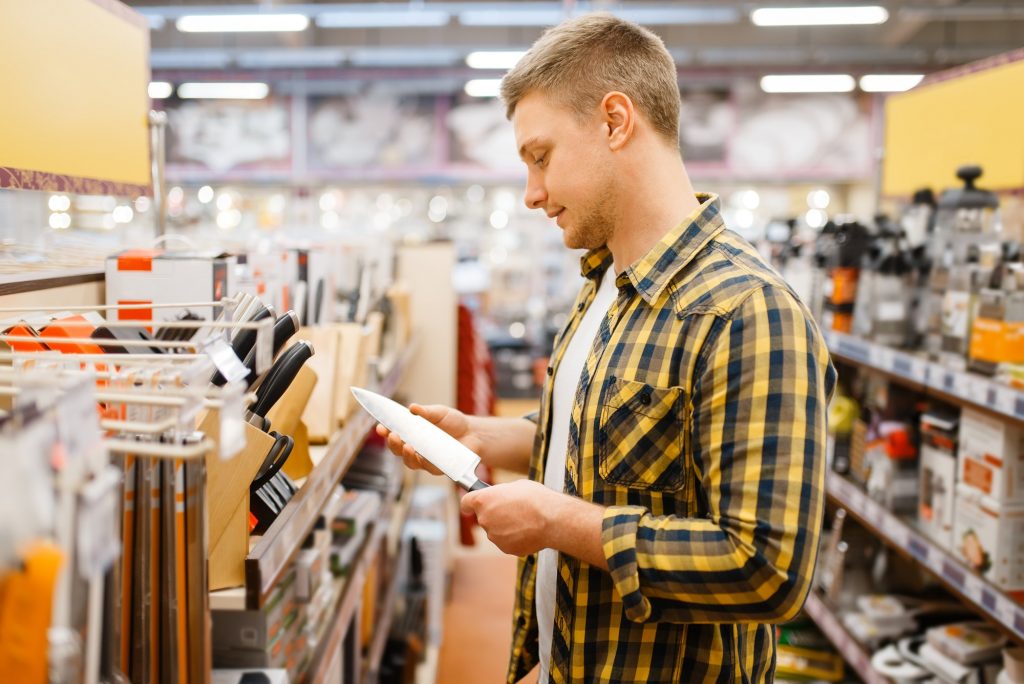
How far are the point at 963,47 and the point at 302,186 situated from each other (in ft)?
28.7

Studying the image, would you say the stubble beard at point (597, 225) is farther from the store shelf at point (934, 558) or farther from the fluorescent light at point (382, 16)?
the fluorescent light at point (382, 16)

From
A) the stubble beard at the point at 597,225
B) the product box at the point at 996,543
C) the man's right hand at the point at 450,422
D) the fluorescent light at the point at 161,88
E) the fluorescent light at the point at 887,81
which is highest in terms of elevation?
the fluorescent light at the point at 887,81

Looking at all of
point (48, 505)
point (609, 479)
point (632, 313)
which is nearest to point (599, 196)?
point (632, 313)

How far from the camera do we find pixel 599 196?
1541mm

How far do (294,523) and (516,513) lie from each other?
41cm

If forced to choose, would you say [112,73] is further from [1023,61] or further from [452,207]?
[452,207]

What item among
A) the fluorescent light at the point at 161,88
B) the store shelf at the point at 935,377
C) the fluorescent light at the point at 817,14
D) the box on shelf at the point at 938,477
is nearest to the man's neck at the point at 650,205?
the store shelf at the point at 935,377

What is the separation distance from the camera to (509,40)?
1233 cm

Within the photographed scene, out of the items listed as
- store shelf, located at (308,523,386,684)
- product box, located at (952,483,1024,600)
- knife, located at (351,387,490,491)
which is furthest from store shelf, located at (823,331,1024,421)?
store shelf, located at (308,523,386,684)

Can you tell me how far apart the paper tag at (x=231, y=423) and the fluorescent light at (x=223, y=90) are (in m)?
10.5

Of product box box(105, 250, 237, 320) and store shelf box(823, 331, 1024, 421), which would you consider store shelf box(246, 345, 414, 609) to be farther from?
store shelf box(823, 331, 1024, 421)

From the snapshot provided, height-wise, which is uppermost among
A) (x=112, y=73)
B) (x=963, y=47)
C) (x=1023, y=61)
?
(x=963, y=47)

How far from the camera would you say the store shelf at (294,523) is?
1280 millimetres

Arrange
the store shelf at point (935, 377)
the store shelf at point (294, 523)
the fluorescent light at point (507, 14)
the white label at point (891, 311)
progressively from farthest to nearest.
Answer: the fluorescent light at point (507, 14)
the white label at point (891, 311)
the store shelf at point (935, 377)
the store shelf at point (294, 523)
